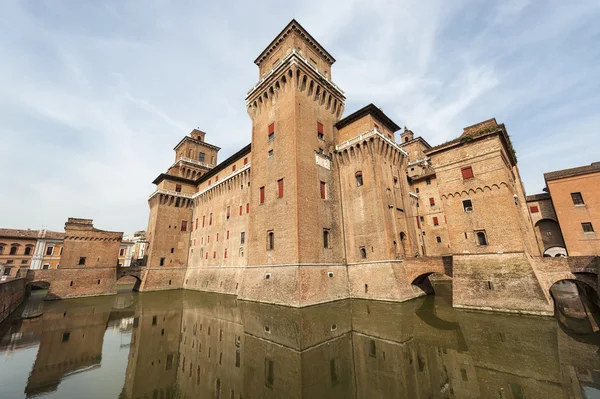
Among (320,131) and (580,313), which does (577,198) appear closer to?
(580,313)

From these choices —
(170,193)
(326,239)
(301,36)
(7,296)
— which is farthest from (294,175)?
(170,193)

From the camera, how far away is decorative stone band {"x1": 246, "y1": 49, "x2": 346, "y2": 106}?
2318 centimetres

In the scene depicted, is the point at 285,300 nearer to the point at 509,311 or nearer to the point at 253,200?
the point at 253,200

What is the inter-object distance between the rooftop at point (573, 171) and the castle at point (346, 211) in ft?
9.61

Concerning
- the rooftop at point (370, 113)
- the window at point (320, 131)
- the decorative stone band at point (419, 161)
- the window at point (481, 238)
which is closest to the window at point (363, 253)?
the window at point (481, 238)

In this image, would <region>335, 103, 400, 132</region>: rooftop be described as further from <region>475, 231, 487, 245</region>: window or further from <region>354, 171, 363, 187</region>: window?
<region>475, 231, 487, 245</region>: window

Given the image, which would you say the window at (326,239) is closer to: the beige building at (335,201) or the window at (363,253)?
the beige building at (335,201)

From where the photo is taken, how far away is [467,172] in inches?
710

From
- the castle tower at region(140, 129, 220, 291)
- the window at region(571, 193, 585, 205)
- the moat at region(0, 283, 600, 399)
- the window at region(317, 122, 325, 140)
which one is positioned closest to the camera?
the moat at region(0, 283, 600, 399)

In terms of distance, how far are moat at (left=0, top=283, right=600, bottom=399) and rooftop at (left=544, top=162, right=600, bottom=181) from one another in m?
18.6

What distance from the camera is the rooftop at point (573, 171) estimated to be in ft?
75.2

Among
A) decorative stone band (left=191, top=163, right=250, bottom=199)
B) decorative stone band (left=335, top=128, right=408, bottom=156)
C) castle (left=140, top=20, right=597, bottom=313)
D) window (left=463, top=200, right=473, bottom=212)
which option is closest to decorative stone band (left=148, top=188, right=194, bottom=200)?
decorative stone band (left=191, top=163, right=250, bottom=199)

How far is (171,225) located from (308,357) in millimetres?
34460

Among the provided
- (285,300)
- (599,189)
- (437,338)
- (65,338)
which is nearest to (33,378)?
(65,338)
